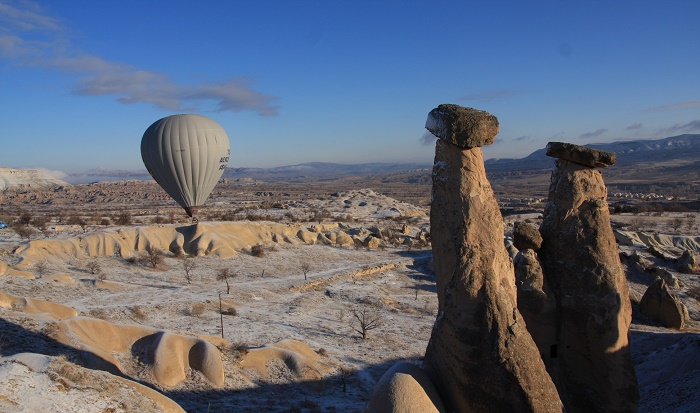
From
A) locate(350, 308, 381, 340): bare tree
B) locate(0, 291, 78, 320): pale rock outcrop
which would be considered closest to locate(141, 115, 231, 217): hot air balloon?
locate(350, 308, 381, 340): bare tree

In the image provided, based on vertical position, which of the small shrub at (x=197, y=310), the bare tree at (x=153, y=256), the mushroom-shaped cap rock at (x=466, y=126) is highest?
the mushroom-shaped cap rock at (x=466, y=126)

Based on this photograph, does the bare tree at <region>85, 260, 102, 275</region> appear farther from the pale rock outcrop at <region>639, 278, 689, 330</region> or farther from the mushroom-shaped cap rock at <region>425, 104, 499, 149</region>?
the pale rock outcrop at <region>639, 278, 689, 330</region>

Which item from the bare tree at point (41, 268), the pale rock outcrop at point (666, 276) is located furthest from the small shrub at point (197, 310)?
the pale rock outcrop at point (666, 276)

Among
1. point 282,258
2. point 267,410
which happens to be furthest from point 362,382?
point 282,258

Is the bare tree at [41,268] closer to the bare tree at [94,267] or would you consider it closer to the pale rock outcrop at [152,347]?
the bare tree at [94,267]

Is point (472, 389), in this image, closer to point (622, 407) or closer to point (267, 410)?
point (622, 407)

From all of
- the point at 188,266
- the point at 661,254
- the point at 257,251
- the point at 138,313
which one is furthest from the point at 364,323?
the point at 661,254
